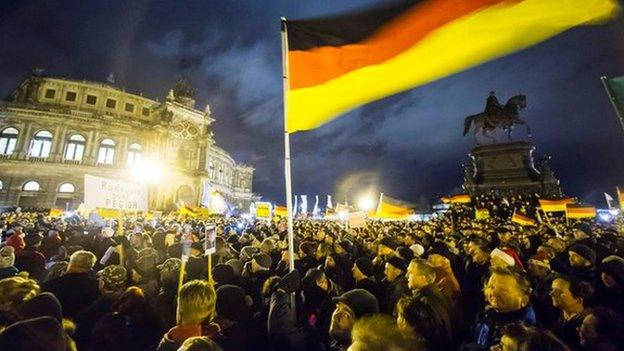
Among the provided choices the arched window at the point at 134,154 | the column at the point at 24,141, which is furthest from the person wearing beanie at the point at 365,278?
the column at the point at 24,141

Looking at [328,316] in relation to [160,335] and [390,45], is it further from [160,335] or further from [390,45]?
[390,45]

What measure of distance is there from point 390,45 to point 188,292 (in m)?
4.33

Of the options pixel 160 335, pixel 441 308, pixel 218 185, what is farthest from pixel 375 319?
pixel 218 185

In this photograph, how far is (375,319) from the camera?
2051mm

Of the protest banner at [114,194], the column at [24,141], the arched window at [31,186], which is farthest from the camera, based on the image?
the column at [24,141]

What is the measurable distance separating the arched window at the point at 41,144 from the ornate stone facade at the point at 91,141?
9 centimetres

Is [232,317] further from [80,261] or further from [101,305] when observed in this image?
[80,261]

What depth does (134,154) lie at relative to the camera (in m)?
44.1

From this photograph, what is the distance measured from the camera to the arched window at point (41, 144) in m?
37.8

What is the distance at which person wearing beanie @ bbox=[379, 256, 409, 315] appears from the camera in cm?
380

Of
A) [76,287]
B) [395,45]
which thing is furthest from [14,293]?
[395,45]

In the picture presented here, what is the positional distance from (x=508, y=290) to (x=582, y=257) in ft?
10.1

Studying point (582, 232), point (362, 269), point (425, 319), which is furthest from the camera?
point (582, 232)

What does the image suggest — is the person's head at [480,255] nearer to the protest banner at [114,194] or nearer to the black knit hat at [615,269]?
the black knit hat at [615,269]
